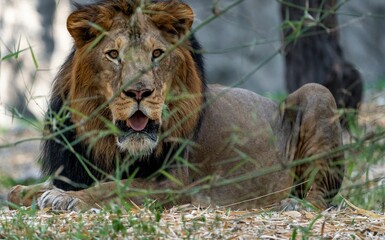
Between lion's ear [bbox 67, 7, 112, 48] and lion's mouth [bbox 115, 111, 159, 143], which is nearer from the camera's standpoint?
lion's mouth [bbox 115, 111, 159, 143]

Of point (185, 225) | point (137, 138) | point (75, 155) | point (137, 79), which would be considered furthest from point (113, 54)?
point (185, 225)

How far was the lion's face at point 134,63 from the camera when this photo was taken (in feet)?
14.8

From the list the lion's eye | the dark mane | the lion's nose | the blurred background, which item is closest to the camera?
the lion's nose

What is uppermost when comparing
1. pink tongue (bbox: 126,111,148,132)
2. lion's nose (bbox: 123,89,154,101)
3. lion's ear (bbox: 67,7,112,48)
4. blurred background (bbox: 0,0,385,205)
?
lion's ear (bbox: 67,7,112,48)

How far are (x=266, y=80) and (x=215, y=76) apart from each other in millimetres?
834

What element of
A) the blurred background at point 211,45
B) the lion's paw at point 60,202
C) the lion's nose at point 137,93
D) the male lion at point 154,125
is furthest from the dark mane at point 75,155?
the blurred background at point 211,45

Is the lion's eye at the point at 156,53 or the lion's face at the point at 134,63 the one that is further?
the lion's eye at the point at 156,53

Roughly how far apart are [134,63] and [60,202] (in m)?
0.73

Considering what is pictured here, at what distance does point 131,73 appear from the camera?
4.62 meters

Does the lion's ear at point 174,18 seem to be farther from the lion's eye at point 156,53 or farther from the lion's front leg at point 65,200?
the lion's front leg at point 65,200

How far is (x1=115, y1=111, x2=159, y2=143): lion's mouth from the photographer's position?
456 cm

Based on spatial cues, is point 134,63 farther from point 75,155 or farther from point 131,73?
point 75,155

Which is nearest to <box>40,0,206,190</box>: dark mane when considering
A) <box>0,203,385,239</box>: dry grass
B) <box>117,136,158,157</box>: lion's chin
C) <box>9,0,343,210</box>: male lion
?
<box>9,0,343,210</box>: male lion

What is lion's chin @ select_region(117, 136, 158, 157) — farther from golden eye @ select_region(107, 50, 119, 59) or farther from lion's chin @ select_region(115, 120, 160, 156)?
golden eye @ select_region(107, 50, 119, 59)
